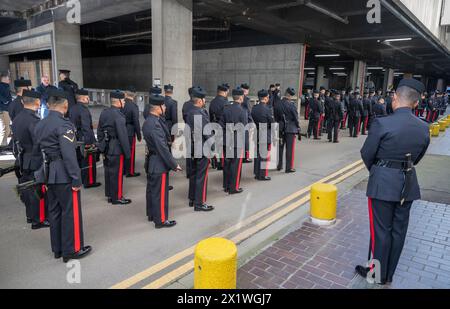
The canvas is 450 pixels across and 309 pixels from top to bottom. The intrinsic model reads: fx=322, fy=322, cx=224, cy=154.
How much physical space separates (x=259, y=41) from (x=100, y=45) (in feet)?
59.8

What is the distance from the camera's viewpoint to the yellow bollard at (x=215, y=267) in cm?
286

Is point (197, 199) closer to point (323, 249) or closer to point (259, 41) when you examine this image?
point (323, 249)

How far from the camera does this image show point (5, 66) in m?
28.8

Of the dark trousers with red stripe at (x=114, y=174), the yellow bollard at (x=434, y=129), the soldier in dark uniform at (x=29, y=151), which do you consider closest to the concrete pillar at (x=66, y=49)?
the dark trousers with red stripe at (x=114, y=174)

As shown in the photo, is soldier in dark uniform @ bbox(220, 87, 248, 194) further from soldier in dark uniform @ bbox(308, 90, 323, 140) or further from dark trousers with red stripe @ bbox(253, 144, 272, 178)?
soldier in dark uniform @ bbox(308, 90, 323, 140)

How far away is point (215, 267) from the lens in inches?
112

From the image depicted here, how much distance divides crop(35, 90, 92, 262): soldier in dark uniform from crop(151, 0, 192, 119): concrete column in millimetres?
8524

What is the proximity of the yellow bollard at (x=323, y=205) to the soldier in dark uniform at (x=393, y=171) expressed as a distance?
144cm

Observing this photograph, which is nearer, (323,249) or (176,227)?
(323,249)

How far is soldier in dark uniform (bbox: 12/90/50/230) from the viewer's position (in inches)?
176

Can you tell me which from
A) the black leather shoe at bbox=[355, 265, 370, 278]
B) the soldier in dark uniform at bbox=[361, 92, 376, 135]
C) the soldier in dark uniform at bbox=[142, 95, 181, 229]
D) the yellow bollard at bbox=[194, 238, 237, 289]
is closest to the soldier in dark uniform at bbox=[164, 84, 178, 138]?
the soldier in dark uniform at bbox=[142, 95, 181, 229]

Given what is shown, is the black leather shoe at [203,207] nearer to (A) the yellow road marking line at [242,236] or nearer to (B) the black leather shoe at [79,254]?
(A) the yellow road marking line at [242,236]

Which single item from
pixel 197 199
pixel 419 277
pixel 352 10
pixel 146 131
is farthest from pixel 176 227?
pixel 352 10

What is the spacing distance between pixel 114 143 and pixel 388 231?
4448mm
